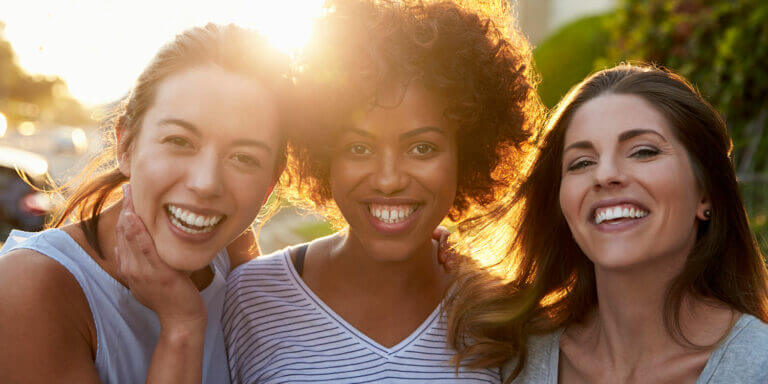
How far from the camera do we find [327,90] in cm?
314

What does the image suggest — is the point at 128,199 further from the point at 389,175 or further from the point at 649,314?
the point at 649,314

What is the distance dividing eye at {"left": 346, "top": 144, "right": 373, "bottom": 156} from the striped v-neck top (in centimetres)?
71

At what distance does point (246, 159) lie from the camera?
2727 millimetres

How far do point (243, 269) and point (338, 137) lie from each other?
861mm

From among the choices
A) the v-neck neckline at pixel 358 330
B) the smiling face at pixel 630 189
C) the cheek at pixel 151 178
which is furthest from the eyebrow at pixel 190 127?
the smiling face at pixel 630 189

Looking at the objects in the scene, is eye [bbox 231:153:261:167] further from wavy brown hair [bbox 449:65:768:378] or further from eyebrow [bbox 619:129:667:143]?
eyebrow [bbox 619:129:667:143]

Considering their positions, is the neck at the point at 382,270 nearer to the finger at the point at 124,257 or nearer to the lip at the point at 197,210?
the lip at the point at 197,210

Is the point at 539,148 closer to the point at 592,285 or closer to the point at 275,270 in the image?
the point at 592,285

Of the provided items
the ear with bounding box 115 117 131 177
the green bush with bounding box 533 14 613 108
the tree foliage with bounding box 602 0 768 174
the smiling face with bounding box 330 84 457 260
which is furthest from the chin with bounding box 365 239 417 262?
the green bush with bounding box 533 14 613 108

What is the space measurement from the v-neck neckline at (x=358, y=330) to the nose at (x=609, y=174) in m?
0.99

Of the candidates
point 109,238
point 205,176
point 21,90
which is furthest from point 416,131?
point 21,90

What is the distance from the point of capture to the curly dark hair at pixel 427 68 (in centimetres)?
306

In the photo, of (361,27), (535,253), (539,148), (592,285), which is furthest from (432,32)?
(592,285)

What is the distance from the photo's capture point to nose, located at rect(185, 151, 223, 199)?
101 inches
